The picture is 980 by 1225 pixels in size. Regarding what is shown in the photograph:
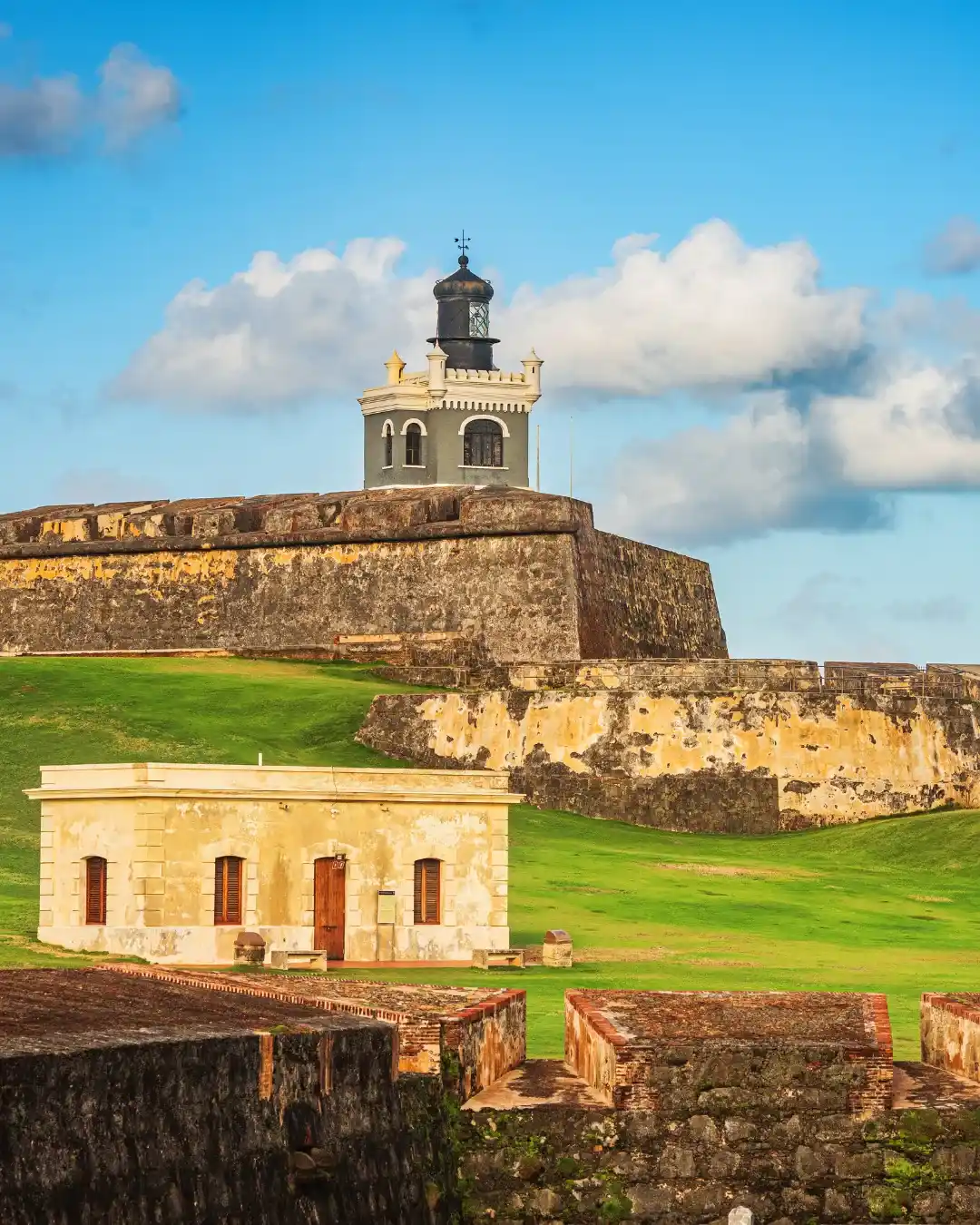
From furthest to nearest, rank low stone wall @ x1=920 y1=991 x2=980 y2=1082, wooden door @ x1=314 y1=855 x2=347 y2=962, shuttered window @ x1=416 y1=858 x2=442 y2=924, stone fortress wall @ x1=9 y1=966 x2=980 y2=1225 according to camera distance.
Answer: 1. shuttered window @ x1=416 y1=858 x2=442 y2=924
2. wooden door @ x1=314 y1=855 x2=347 y2=962
3. low stone wall @ x1=920 y1=991 x2=980 y2=1082
4. stone fortress wall @ x1=9 y1=966 x2=980 y2=1225

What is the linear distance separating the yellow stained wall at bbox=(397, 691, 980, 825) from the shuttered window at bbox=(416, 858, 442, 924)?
18.3 meters

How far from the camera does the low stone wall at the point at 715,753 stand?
159ft

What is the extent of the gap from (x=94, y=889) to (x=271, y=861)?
2256 millimetres

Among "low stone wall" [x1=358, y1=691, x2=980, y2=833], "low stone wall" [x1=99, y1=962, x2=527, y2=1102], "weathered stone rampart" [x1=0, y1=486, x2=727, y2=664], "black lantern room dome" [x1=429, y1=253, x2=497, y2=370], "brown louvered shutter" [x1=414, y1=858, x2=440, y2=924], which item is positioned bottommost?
"low stone wall" [x1=99, y1=962, x2=527, y2=1102]

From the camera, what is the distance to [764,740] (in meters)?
48.6

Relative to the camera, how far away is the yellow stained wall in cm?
4847

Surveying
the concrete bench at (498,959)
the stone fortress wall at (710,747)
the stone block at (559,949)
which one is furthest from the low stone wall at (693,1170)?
the stone fortress wall at (710,747)

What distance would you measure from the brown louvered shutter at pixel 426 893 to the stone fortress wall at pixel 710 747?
1832 cm

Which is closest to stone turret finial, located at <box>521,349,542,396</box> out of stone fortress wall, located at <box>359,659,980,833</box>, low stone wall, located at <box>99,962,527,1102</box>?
stone fortress wall, located at <box>359,659,980,833</box>

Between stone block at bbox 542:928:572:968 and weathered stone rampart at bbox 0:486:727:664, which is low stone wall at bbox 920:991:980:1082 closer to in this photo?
stone block at bbox 542:928:572:968

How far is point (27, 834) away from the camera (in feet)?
123

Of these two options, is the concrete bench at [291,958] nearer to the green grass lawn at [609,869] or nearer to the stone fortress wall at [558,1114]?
the green grass lawn at [609,869]

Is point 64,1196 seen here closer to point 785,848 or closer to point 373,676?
point 785,848

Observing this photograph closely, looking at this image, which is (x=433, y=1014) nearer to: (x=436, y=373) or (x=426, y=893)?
(x=426, y=893)
